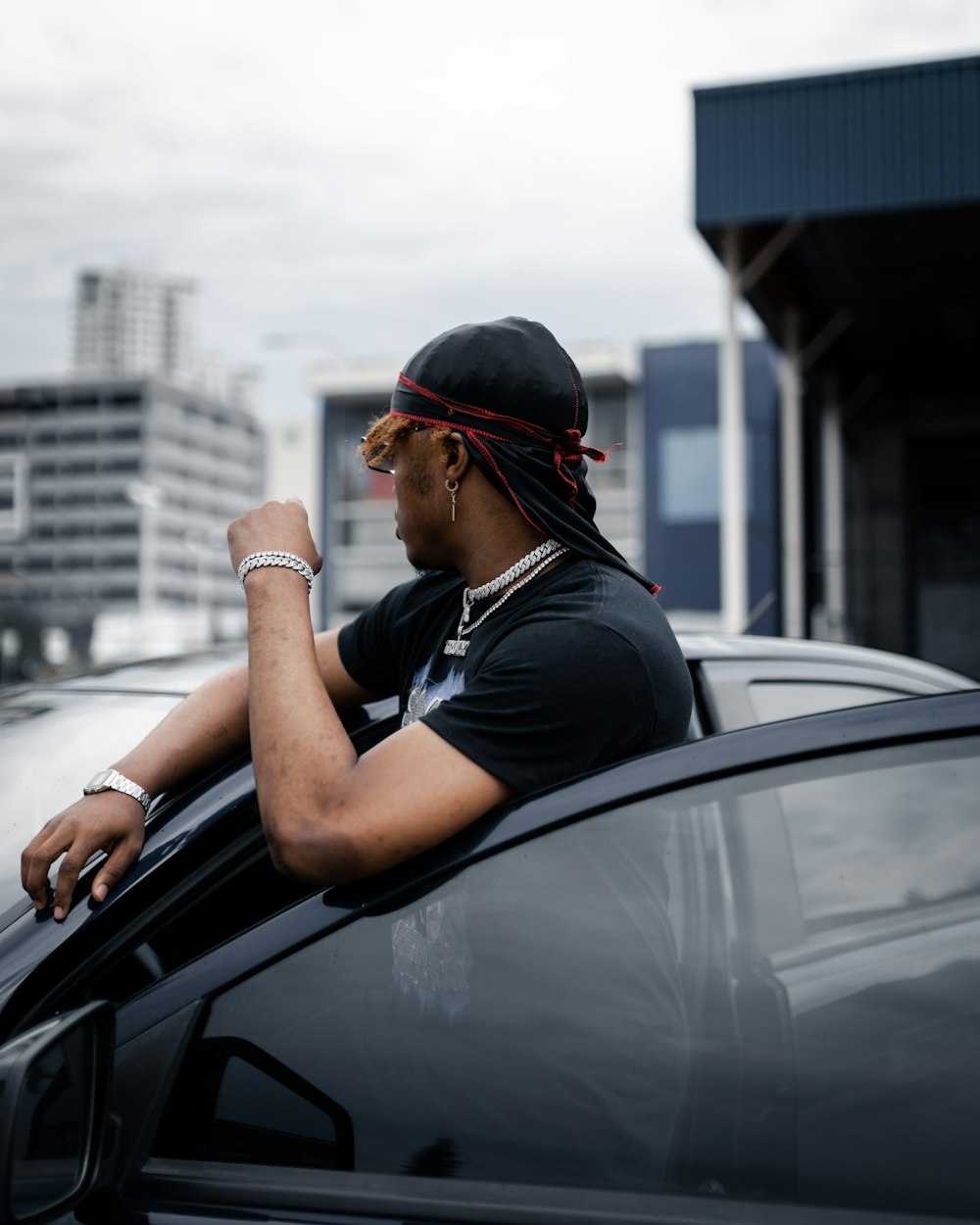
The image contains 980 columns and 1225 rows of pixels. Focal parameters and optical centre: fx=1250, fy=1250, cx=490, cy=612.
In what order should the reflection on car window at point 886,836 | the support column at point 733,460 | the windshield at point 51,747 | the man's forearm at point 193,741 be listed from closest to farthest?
1. the reflection on car window at point 886,836
2. the man's forearm at point 193,741
3. the windshield at point 51,747
4. the support column at point 733,460

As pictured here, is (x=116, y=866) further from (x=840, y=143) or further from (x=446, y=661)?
(x=840, y=143)

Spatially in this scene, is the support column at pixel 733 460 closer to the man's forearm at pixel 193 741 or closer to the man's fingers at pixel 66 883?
the man's forearm at pixel 193 741

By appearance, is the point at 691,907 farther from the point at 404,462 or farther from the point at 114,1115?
the point at 404,462

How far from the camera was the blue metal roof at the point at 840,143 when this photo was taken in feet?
30.5

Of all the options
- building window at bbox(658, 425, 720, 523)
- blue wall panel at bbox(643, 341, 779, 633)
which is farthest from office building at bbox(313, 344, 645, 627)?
building window at bbox(658, 425, 720, 523)

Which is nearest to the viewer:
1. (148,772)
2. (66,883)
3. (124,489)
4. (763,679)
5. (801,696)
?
(66,883)

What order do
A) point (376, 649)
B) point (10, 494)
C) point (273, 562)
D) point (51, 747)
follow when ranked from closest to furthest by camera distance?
point (273, 562) → point (376, 649) → point (51, 747) → point (10, 494)

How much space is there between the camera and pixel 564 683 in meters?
1.42

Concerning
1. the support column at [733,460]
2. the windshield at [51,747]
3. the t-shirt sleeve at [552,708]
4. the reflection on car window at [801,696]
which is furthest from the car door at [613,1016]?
the support column at [733,460]

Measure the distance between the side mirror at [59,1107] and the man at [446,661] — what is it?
11.4 inches

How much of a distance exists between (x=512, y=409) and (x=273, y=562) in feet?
1.20

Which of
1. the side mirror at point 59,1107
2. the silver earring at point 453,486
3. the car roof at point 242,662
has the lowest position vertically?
the side mirror at point 59,1107

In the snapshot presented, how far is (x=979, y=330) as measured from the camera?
1505 cm

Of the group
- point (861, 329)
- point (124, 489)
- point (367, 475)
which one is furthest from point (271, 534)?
point (124, 489)
